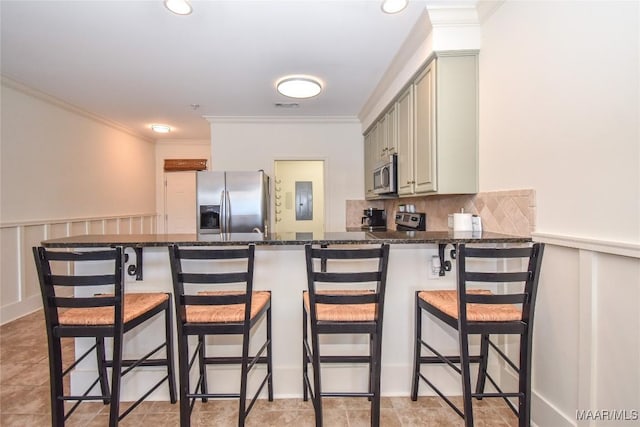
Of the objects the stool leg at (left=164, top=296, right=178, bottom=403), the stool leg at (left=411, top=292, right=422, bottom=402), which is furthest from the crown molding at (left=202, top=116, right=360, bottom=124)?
the stool leg at (left=411, top=292, right=422, bottom=402)

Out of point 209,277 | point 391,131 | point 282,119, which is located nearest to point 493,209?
point 391,131

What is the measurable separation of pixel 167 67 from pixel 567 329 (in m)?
3.38

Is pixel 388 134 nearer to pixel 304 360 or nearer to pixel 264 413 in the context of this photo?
pixel 304 360

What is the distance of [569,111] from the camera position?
1.37 meters

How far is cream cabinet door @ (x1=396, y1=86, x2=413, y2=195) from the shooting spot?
99.8 inches

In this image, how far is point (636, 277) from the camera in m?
1.10

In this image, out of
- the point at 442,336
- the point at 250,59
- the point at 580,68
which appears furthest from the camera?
the point at 250,59

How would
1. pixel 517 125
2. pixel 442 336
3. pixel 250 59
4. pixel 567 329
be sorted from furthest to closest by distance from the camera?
pixel 250 59 < pixel 442 336 < pixel 517 125 < pixel 567 329

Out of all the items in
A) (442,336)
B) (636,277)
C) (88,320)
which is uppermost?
(636,277)

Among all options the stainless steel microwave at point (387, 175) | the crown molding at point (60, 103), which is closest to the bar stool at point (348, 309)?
the stainless steel microwave at point (387, 175)

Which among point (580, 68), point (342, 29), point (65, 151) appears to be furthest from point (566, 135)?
point (65, 151)

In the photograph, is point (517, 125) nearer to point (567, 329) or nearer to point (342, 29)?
point (567, 329)

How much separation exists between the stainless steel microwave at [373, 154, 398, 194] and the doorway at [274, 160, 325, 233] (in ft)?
7.32

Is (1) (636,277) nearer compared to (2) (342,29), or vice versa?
(1) (636,277)
